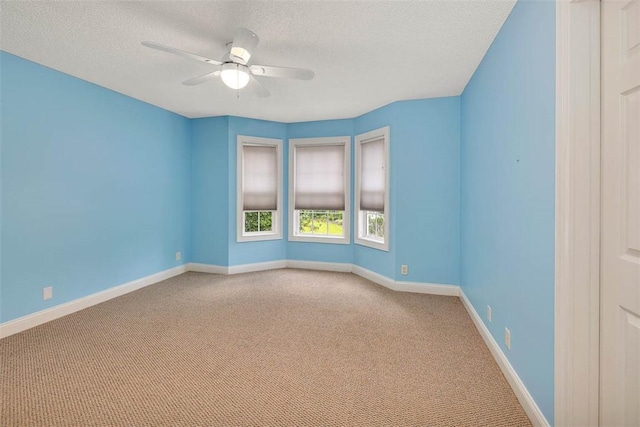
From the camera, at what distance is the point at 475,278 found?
3.08 m

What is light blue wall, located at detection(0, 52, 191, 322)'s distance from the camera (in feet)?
9.07

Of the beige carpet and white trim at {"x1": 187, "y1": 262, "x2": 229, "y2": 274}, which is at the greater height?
white trim at {"x1": 187, "y1": 262, "x2": 229, "y2": 274}

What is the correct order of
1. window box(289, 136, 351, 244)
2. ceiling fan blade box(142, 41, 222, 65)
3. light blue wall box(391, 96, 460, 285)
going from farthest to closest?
window box(289, 136, 351, 244) < light blue wall box(391, 96, 460, 285) < ceiling fan blade box(142, 41, 222, 65)

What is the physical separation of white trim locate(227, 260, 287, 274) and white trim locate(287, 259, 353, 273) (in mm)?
161

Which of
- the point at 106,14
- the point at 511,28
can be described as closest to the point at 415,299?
the point at 511,28

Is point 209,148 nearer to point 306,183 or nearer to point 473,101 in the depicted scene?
point 306,183

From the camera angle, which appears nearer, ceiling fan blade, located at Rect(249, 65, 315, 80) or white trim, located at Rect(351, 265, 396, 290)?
ceiling fan blade, located at Rect(249, 65, 315, 80)

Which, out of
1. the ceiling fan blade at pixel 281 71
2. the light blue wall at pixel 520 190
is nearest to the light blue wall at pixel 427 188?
the light blue wall at pixel 520 190

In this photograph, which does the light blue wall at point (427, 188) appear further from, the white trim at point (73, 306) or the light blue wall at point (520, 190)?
the white trim at point (73, 306)

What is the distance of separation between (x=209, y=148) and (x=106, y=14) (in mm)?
2861

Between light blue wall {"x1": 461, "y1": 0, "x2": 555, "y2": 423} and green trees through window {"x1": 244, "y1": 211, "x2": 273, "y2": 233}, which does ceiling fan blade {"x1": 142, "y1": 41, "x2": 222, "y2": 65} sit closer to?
light blue wall {"x1": 461, "y1": 0, "x2": 555, "y2": 423}

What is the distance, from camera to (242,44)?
221cm

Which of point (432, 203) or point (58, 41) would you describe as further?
→ point (432, 203)

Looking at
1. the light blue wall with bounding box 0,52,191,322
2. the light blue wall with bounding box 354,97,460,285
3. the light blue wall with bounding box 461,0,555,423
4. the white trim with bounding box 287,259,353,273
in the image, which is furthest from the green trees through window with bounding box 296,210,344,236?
the light blue wall with bounding box 461,0,555,423
